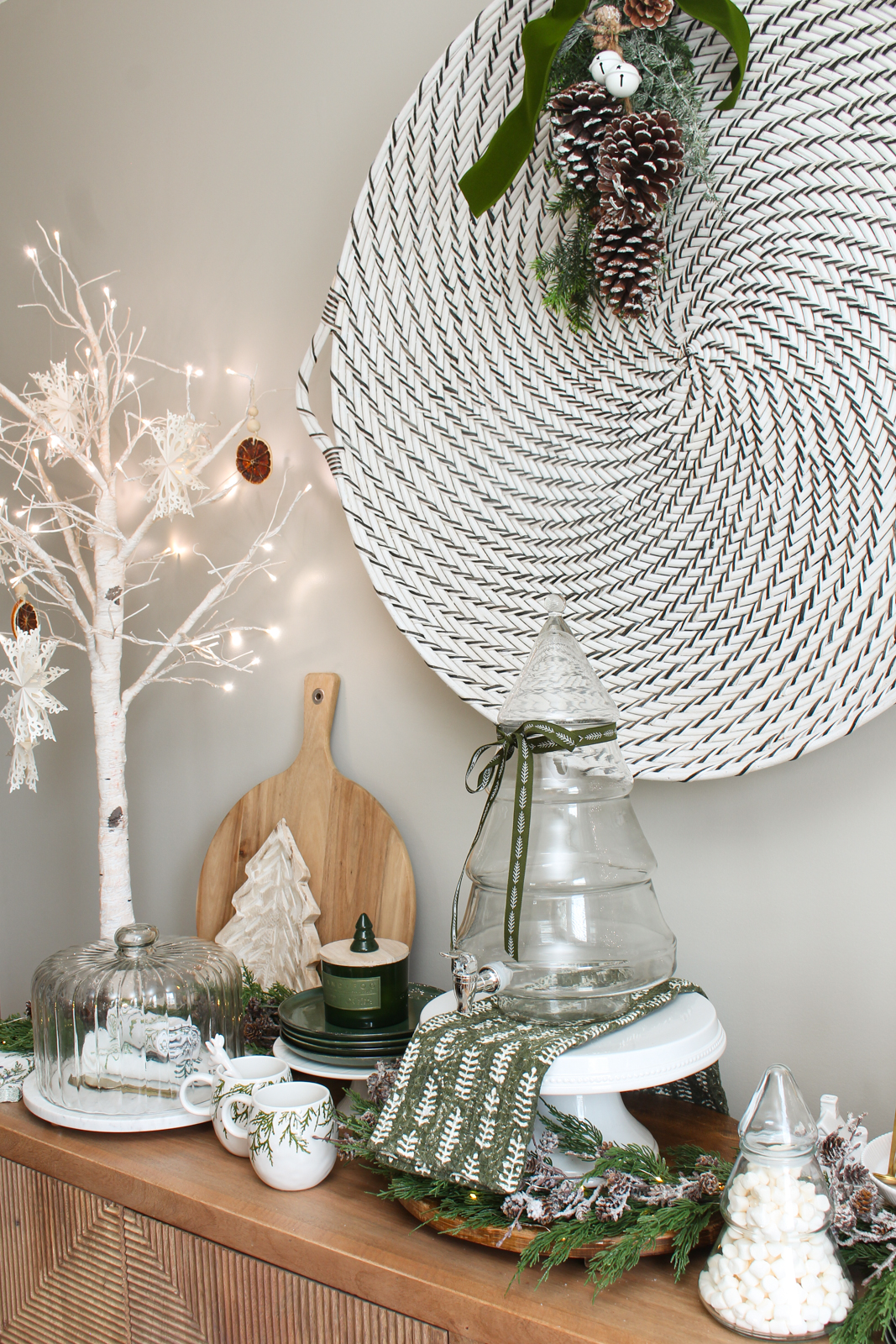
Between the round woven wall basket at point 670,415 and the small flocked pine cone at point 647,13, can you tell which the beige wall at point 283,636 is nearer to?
the round woven wall basket at point 670,415

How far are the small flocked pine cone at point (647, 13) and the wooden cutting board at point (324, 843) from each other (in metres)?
0.71

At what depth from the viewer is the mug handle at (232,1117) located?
0.77m

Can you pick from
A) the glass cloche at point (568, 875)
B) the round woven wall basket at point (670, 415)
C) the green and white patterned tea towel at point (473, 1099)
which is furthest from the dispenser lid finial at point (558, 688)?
the green and white patterned tea towel at point (473, 1099)

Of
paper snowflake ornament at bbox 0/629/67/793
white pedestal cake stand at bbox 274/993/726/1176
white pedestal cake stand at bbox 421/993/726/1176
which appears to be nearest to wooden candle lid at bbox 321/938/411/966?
white pedestal cake stand at bbox 274/993/726/1176

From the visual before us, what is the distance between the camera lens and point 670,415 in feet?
2.83

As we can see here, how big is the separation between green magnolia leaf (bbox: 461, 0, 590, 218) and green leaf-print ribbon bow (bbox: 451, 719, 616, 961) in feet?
1.56

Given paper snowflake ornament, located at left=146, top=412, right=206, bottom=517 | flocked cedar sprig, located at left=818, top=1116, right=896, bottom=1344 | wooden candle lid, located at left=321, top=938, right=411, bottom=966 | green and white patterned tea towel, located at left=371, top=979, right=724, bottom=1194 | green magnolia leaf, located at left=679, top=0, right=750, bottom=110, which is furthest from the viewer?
paper snowflake ornament, located at left=146, top=412, right=206, bottom=517

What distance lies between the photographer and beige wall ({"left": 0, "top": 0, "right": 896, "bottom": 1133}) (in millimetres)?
828

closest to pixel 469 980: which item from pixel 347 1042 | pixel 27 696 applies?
pixel 347 1042

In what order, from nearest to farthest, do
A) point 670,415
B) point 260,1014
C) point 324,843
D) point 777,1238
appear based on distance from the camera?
point 777,1238 < point 670,415 < point 260,1014 < point 324,843

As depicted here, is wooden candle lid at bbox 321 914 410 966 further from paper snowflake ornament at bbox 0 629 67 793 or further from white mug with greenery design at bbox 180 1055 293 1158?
paper snowflake ornament at bbox 0 629 67 793

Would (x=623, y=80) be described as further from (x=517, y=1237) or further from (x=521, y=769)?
(x=517, y=1237)

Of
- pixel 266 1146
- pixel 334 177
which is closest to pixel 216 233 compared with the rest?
pixel 334 177

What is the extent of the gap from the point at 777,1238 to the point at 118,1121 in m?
0.56
